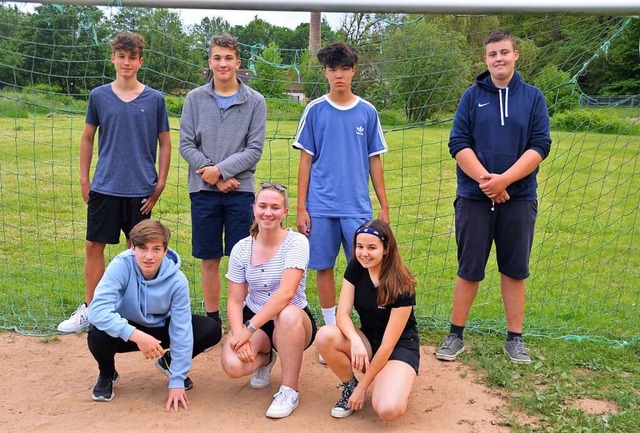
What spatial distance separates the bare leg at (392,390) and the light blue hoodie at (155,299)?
3.26ft

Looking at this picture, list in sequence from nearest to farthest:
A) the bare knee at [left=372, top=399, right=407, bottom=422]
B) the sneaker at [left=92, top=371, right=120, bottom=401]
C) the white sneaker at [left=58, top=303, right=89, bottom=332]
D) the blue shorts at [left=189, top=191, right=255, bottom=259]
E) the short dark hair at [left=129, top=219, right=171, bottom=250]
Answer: the bare knee at [left=372, top=399, right=407, bottom=422] < the short dark hair at [left=129, top=219, right=171, bottom=250] < the sneaker at [left=92, top=371, right=120, bottom=401] < the blue shorts at [left=189, top=191, right=255, bottom=259] < the white sneaker at [left=58, top=303, right=89, bottom=332]

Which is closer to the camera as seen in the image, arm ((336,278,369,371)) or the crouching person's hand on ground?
arm ((336,278,369,371))

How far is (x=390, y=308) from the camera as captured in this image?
3514 mm

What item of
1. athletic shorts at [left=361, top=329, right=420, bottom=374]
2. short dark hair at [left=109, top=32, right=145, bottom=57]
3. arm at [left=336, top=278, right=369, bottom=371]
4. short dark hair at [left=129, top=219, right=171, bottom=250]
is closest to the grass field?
athletic shorts at [left=361, top=329, right=420, bottom=374]

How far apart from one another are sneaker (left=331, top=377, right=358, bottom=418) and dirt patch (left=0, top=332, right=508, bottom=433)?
Result: 3 cm

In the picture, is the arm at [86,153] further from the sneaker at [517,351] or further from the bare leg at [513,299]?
the sneaker at [517,351]

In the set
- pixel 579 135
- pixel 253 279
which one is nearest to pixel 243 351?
pixel 253 279

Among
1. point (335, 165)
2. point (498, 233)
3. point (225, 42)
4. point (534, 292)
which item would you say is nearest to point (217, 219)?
point (335, 165)

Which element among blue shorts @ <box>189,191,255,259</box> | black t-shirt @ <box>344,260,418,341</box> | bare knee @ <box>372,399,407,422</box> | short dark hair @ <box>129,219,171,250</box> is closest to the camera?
bare knee @ <box>372,399,407,422</box>

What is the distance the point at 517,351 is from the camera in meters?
4.24

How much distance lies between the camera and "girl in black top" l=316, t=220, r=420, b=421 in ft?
11.2

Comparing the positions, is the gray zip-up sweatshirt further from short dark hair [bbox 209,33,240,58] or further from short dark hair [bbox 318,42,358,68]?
short dark hair [bbox 318,42,358,68]

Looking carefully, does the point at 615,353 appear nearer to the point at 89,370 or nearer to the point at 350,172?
the point at 350,172

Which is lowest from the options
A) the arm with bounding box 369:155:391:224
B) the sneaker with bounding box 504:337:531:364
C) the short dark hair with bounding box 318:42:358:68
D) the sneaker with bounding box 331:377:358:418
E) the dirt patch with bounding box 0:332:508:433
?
the dirt patch with bounding box 0:332:508:433
